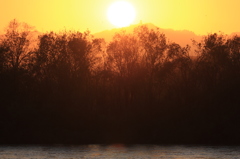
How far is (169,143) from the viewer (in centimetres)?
10175

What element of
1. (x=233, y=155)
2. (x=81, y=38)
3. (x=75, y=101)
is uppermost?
(x=81, y=38)

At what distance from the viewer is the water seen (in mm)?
79312

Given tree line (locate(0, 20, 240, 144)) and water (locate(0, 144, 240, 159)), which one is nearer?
water (locate(0, 144, 240, 159))

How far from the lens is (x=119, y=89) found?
368 feet

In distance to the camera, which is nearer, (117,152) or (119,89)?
(117,152)

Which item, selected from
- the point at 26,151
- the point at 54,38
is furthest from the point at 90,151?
the point at 54,38

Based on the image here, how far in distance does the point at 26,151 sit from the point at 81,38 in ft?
107

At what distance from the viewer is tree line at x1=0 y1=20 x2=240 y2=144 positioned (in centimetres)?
10519

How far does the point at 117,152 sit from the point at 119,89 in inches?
1087

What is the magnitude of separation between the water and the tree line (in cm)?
1090

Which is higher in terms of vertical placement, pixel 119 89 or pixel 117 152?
pixel 119 89

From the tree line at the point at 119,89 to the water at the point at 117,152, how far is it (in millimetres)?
10900

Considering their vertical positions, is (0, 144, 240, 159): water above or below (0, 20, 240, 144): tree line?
below

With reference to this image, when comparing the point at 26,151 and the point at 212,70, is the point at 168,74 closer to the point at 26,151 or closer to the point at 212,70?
the point at 212,70
